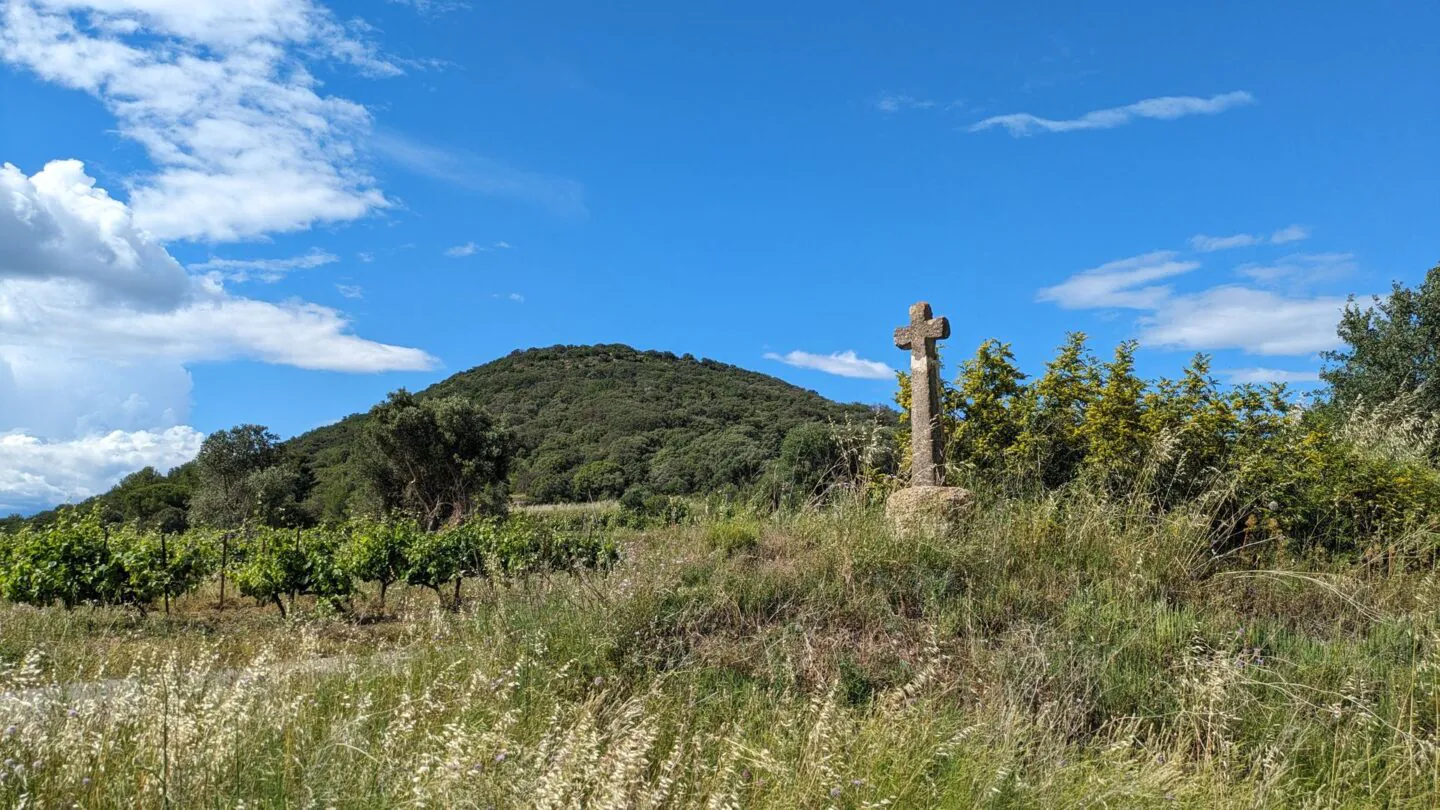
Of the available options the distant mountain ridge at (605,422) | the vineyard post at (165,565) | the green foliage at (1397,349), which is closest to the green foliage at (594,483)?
the distant mountain ridge at (605,422)

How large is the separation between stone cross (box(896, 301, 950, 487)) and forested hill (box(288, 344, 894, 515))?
802cm

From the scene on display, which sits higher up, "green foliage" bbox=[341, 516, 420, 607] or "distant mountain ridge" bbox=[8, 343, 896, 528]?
"distant mountain ridge" bbox=[8, 343, 896, 528]

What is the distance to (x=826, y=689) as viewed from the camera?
415 cm

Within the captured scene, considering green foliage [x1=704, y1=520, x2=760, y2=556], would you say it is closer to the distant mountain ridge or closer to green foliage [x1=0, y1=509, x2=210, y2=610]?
the distant mountain ridge

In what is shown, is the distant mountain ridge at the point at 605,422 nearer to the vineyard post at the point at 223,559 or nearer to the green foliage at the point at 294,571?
the green foliage at the point at 294,571

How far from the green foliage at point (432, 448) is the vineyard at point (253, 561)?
2436 centimetres

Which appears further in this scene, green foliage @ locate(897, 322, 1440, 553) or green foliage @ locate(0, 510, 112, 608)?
green foliage @ locate(0, 510, 112, 608)

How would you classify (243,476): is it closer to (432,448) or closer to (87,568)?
(432,448)

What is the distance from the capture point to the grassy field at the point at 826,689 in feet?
9.18

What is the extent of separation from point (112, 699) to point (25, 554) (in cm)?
992

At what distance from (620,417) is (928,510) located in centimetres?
4445

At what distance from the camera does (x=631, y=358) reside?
74.8 metres

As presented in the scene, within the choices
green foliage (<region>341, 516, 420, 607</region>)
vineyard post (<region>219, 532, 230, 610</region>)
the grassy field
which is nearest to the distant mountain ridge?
green foliage (<region>341, 516, 420, 607</region>)

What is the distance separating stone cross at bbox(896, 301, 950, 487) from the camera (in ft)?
→ 26.7
